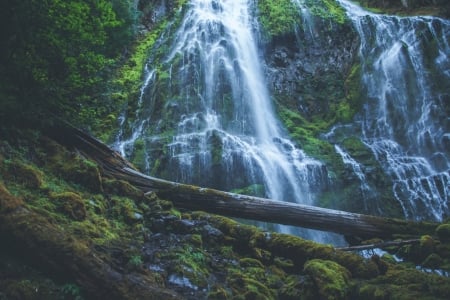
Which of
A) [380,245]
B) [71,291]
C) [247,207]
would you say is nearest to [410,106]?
[380,245]

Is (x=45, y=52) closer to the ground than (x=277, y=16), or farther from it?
closer to the ground

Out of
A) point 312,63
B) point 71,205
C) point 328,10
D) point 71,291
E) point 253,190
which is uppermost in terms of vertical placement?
point 328,10

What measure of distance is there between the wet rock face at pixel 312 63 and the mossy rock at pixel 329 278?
1314 cm

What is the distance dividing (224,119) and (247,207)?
8.86m

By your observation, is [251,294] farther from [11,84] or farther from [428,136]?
[428,136]

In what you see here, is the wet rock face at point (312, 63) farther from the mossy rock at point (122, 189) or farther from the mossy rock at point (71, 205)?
the mossy rock at point (71, 205)

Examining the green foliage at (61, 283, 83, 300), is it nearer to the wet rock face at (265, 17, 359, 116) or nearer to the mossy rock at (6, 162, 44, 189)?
the mossy rock at (6, 162, 44, 189)

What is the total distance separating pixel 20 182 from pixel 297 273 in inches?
168

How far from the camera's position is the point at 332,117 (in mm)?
17031

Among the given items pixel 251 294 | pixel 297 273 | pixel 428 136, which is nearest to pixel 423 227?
pixel 297 273

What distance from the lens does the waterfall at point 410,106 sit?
13.1m

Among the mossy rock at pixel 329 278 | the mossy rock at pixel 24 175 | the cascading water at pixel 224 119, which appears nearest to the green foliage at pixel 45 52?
the mossy rock at pixel 24 175

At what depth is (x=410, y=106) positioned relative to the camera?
1545 centimetres

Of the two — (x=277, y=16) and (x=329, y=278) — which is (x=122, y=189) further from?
(x=277, y=16)
